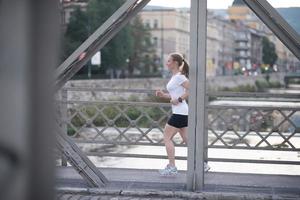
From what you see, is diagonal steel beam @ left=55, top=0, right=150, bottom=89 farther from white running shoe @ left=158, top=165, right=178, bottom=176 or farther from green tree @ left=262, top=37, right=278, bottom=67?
green tree @ left=262, top=37, right=278, bottom=67

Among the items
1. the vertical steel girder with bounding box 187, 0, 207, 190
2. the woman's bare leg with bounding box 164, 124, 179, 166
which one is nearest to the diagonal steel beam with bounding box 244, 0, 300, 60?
the vertical steel girder with bounding box 187, 0, 207, 190

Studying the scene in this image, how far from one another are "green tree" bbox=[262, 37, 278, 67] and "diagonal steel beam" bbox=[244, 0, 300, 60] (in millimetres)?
97198

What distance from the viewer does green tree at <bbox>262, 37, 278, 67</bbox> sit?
341ft

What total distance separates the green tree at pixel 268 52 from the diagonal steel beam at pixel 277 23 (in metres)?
97.2

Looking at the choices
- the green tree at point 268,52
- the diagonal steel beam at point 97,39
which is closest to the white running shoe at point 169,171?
the diagonal steel beam at point 97,39

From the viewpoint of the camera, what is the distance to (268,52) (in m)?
108

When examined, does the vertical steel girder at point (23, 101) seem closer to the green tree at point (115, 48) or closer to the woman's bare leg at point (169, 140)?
the woman's bare leg at point (169, 140)

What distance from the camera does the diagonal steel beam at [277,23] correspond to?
6.47 metres

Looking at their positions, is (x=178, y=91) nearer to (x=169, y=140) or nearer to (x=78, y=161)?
(x=169, y=140)

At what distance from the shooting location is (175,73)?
780cm

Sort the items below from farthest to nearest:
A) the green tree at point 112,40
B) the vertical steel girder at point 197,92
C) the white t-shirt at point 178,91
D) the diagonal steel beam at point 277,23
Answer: the green tree at point 112,40
the white t-shirt at point 178,91
the vertical steel girder at point 197,92
the diagonal steel beam at point 277,23

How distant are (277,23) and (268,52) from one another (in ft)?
342

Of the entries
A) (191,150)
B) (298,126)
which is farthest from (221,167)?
(191,150)

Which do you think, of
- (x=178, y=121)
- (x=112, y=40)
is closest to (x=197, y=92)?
(x=178, y=121)
